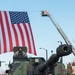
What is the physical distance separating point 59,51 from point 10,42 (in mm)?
14534

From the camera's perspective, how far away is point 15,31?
26.0 m

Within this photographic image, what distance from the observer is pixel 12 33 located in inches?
1017

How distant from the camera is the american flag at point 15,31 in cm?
2528

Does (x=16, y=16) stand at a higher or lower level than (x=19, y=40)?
higher

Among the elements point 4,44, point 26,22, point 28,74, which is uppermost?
point 26,22

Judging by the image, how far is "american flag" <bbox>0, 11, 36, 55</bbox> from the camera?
25.3 m

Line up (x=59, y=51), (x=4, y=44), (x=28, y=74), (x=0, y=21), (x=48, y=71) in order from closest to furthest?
(x=59, y=51) → (x=48, y=71) → (x=28, y=74) → (x=4, y=44) → (x=0, y=21)

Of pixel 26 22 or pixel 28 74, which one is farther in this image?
pixel 26 22

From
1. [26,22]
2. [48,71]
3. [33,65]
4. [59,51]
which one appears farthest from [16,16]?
[59,51]

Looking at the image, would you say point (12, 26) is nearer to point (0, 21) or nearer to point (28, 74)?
point (0, 21)

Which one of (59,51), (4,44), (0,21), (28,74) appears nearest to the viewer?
(59,51)

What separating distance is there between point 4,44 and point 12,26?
1.87 meters

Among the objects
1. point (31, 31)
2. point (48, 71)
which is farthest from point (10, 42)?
point (48, 71)

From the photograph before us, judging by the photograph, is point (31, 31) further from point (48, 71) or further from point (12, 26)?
point (48, 71)
